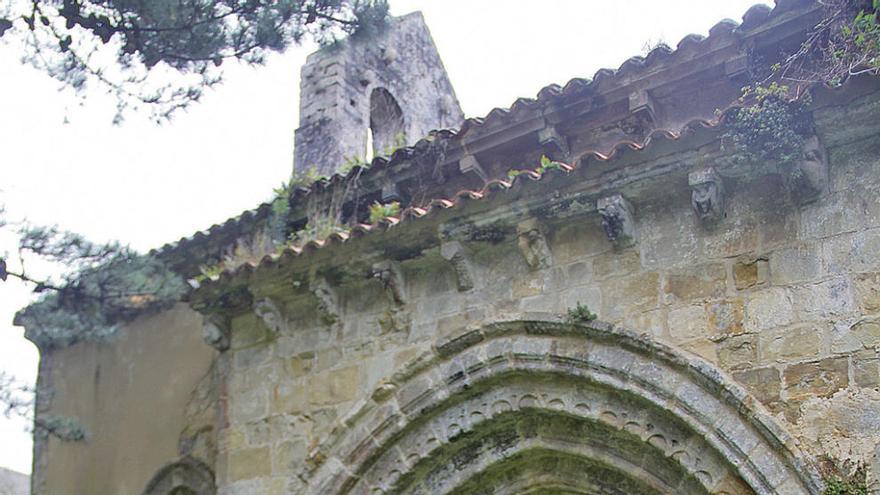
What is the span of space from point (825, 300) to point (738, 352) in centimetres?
46

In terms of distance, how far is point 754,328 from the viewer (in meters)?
5.34

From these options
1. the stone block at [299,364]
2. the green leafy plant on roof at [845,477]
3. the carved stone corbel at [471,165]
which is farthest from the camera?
the carved stone corbel at [471,165]

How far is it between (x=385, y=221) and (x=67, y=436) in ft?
9.88

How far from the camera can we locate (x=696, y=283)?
5594 mm

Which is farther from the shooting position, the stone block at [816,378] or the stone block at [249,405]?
the stone block at [249,405]

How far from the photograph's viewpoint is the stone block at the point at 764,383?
5.18 metres

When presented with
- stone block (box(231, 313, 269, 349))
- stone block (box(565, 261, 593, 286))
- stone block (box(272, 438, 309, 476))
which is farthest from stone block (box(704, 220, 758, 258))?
stone block (box(231, 313, 269, 349))

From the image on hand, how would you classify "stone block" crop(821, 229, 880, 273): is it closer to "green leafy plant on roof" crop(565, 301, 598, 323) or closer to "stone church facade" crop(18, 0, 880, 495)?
"stone church facade" crop(18, 0, 880, 495)

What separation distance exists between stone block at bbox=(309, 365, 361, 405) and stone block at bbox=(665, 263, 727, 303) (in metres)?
1.91

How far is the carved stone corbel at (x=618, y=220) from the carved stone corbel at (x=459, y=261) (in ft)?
2.67

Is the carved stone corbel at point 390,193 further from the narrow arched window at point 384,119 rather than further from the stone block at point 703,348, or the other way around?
the narrow arched window at point 384,119

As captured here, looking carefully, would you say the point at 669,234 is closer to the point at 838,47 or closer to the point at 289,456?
the point at 838,47

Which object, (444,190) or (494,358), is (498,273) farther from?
(444,190)

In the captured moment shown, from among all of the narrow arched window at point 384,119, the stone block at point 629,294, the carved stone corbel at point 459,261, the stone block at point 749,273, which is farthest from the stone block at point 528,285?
the narrow arched window at point 384,119
